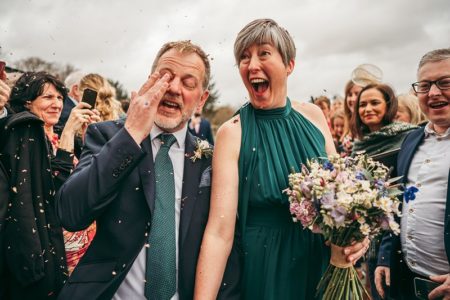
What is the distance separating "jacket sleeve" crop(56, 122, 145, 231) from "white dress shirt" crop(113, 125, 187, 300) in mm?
388

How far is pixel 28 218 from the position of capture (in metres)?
2.98

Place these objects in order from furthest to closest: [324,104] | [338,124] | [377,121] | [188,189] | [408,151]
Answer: [324,104] < [338,124] < [377,121] < [408,151] < [188,189]

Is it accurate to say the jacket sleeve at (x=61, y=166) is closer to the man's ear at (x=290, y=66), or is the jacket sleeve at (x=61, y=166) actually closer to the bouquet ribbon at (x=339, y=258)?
the man's ear at (x=290, y=66)

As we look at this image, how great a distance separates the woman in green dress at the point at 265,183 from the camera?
99.0 inches

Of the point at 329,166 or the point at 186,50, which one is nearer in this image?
the point at 329,166

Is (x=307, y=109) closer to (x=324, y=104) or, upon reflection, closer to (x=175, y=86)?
(x=175, y=86)

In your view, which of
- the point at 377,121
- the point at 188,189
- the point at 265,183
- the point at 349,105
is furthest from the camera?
the point at 349,105

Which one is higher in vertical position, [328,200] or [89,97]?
[89,97]

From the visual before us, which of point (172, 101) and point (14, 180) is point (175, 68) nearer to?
point (172, 101)

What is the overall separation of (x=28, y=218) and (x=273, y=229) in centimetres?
191

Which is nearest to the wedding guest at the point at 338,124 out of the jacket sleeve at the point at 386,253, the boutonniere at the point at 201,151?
the jacket sleeve at the point at 386,253

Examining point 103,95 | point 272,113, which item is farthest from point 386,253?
point 103,95

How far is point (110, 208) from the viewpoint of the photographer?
2264 millimetres

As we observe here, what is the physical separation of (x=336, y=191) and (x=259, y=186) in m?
0.54
